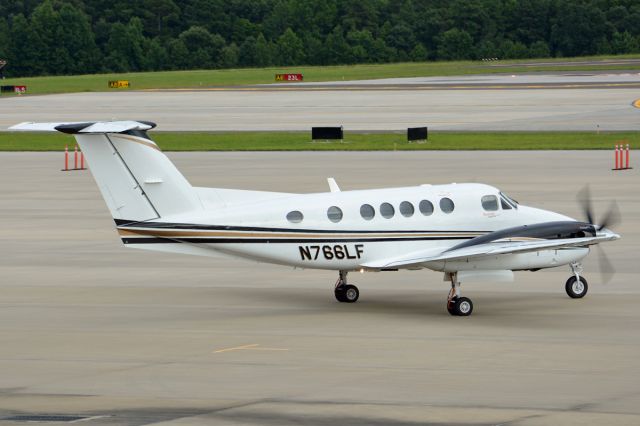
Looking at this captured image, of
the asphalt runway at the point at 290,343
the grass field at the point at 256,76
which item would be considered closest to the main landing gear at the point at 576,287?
the asphalt runway at the point at 290,343

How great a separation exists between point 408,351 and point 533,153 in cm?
4169

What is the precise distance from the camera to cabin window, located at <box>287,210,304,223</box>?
24.4 meters

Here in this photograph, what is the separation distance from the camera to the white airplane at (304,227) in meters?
24.2

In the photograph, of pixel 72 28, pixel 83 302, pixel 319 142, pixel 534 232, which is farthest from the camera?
pixel 72 28

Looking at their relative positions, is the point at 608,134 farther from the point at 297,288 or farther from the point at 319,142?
the point at 297,288

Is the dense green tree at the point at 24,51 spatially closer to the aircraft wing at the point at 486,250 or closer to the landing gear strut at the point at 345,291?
the landing gear strut at the point at 345,291

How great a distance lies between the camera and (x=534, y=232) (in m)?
24.6

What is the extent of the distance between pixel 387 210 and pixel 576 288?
167 inches

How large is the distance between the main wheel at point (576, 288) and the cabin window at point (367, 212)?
14.3ft

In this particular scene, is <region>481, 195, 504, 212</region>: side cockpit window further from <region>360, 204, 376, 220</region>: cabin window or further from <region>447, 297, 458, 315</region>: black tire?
<region>360, 204, 376, 220</region>: cabin window

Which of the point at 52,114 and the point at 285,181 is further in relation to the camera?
the point at 52,114

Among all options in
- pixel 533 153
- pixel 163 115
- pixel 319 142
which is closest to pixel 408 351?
pixel 533 153

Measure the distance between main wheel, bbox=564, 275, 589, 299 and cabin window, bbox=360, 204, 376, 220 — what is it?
435cm

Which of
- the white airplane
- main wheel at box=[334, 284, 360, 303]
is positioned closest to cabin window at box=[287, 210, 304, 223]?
the white airplane
